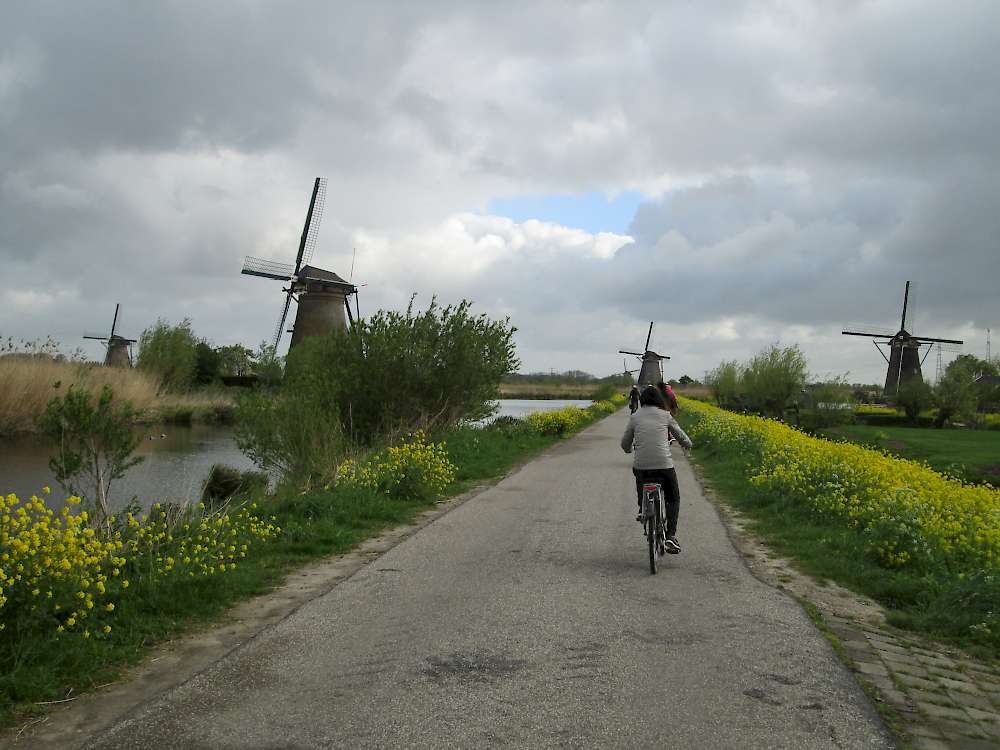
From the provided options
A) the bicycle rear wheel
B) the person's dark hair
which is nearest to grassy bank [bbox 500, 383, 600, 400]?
the person's dark hair

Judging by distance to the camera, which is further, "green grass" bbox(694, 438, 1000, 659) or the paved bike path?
"green grass" bbox(694, 438, 1000, 659)

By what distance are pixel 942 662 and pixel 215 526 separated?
5.97 meters

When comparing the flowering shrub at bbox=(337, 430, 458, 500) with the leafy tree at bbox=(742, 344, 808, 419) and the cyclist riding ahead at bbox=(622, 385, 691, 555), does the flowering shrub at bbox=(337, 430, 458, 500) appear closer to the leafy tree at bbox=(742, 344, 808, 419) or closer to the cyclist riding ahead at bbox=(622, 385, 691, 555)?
the cyclist riding ahead at bbox=(622, 385, 691, 555)

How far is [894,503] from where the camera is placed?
8.99 meters

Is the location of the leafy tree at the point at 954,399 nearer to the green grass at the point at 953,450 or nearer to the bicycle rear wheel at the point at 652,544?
the green grass at the point at 953,450

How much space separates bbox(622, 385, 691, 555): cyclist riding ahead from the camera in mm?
8047

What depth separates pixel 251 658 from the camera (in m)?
4.87

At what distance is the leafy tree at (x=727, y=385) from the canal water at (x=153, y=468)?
4265 centimetres

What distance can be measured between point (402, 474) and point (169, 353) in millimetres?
45040

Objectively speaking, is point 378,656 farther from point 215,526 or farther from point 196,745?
point 215,526

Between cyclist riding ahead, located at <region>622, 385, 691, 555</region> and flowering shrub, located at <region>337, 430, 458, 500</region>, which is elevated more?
cyclist riding ahead, located at <region>622, 385, 691, 555</region>

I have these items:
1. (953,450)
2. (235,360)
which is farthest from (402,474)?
(235,360)

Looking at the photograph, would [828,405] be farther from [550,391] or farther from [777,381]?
[550,391]

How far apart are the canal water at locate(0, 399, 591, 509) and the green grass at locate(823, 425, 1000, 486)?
1292 centimetres
